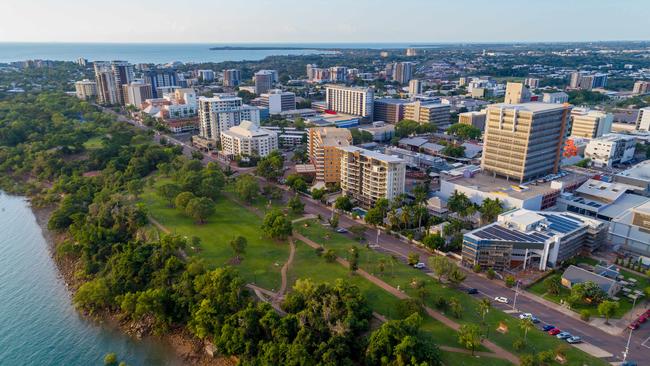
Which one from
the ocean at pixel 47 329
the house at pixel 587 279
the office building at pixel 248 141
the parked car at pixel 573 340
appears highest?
the office building at pixel 248 141

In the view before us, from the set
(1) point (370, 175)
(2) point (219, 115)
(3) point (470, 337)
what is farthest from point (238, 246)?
(2) point (219, 115)

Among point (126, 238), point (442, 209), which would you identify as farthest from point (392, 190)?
point (126, 238)

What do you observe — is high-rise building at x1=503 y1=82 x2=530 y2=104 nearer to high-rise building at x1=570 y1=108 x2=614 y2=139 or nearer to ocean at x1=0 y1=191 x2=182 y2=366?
high-rise building at x1=570 y1=108 x2=614 y2=139

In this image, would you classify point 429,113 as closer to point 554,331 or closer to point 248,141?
point 248,141

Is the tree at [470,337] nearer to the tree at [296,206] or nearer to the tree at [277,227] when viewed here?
the tree at [277,227]

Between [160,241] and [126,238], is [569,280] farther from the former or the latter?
[126,238]

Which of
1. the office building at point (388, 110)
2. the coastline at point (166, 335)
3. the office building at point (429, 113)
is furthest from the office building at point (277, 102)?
the coastline at point (166, 335)

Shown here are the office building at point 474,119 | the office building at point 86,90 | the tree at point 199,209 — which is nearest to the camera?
the tree at point 199,209
